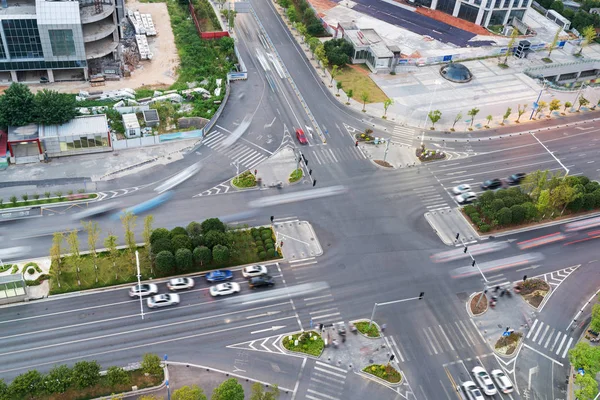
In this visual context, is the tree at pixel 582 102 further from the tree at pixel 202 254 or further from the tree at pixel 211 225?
the tree at pixel 202 254

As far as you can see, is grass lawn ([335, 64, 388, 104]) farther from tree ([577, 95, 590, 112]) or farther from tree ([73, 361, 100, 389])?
tree ([73, 361, 100, 389])

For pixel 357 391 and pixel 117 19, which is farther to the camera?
pixel 117 19

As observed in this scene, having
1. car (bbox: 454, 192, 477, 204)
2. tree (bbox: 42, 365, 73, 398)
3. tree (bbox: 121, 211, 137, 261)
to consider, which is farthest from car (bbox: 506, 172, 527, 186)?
tree (bbox: 42, 365, 73, 398)

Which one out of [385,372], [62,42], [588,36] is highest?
[588,36]

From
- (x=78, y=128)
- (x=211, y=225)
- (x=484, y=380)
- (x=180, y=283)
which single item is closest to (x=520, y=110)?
(x=484, y=380)

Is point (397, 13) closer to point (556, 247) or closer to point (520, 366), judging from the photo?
point (556, 247)

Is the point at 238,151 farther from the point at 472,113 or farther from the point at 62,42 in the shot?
the point at 472,113

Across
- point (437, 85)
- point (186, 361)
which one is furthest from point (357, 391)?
point (437, 85)

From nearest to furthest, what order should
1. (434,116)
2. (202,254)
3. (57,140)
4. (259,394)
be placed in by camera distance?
1. (259,394)
2. (202,254)
3. (57,140)
4. (434,116)
